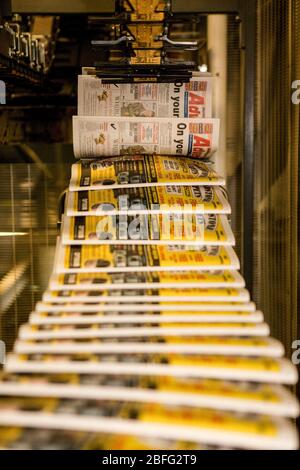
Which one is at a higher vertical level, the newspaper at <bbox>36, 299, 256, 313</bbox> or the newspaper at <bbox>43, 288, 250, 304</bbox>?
the newspaper at <bbox>43, 288, 250, 304</bbox>

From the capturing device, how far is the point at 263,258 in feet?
6.80

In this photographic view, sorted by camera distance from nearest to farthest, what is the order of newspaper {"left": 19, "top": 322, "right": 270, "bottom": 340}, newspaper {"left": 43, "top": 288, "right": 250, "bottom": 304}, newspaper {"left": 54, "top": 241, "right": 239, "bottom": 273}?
newspaper {"left": 19, "top": 322, "right": 270, "bottom": 340}, newspaper {"left": 43, "top": 288, "right": 250, "bottom": 304}, newspaper {"left": 54, "top": 241, "right": 239, "bottom": 273}

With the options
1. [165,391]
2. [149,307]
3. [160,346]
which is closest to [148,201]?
[149,307]

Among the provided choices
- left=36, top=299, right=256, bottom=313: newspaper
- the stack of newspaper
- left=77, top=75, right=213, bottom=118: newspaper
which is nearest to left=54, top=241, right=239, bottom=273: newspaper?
the stack of newspaper

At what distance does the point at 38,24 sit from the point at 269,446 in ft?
9.56

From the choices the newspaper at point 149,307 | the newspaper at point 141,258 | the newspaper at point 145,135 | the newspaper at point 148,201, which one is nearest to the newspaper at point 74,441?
the newspaper at point 149,307

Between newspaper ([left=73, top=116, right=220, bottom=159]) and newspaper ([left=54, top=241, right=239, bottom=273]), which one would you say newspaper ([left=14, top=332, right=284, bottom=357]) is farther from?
newspaper ([left=73, top=116, right=220, bottom=159])

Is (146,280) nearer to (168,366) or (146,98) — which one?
(168,366)

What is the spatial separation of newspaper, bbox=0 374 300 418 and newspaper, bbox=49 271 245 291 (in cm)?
28

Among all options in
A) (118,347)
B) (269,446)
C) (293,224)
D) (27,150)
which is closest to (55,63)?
(27,150)

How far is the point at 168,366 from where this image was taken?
802mm

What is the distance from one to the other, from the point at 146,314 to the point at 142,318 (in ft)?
0.08

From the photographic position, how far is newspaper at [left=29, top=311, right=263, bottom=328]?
938 millimetres
